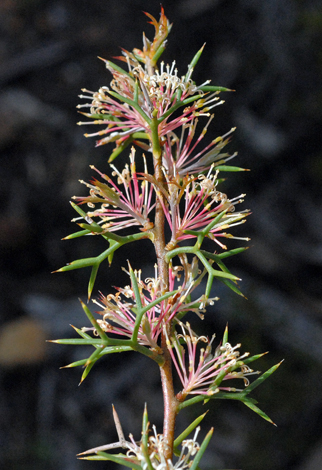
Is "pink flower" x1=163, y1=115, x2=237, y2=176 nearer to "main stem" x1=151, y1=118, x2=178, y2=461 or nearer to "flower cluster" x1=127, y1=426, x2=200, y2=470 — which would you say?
"main stem" x1=151, y1=118, x2=178, y2=461

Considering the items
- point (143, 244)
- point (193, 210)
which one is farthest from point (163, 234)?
point (143, 244)

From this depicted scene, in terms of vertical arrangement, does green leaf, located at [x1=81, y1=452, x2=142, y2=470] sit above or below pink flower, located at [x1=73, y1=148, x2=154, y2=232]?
below

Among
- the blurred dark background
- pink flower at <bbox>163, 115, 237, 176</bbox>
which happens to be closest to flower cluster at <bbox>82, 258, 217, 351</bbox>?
pink flower at <bbox>163, 115, 237, 176</bbox>

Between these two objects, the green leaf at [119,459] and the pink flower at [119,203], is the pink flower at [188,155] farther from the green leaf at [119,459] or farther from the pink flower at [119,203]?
the green leaf at [119,459]

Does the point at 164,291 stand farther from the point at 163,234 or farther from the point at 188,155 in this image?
the point at 188,155

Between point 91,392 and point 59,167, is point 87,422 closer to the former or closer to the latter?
point 91,392

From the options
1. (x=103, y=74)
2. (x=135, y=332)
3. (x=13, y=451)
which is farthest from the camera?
(x=103, y=74)

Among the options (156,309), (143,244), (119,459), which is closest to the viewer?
(119,459)

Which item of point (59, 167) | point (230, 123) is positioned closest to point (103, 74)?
point (59, 167)
